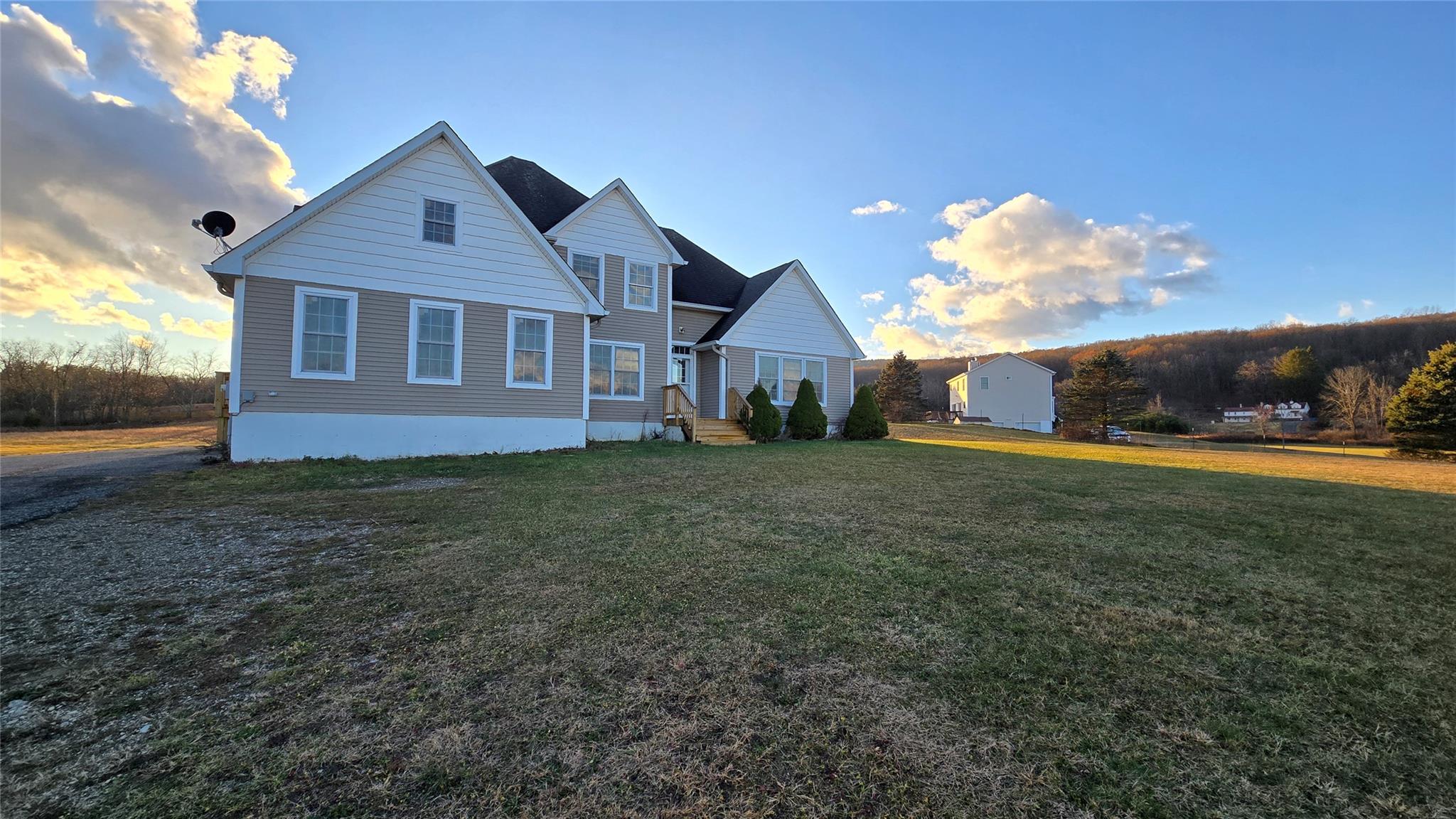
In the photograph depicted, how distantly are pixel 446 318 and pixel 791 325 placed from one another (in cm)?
1046

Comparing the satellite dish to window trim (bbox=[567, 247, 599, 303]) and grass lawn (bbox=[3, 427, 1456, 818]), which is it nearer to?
window trim (bbox=[567, 247, 599, 303])

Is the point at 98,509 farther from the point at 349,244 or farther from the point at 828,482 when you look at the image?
the point at 828,482

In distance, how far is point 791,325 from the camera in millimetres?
18000

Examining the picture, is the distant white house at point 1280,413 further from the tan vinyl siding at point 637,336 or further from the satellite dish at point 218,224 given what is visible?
the satellite dish at point 218,224

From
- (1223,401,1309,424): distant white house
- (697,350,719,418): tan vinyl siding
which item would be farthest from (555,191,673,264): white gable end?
(1223,401,1309,424): distant white house

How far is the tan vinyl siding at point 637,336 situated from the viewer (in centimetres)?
1523

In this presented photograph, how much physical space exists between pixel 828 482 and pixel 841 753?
21.7ft

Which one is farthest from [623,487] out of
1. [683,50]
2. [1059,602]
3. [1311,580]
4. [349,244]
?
[683,50]

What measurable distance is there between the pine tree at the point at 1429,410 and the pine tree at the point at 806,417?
2216 centimetres

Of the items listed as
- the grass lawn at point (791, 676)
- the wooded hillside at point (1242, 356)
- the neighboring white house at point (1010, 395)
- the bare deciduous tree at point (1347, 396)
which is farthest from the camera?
the wooded hillside at point (1242, 356)

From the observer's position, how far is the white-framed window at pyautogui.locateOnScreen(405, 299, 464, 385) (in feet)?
37.3

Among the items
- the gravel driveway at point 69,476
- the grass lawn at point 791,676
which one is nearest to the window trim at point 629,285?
the gravel driveway at point 69,476

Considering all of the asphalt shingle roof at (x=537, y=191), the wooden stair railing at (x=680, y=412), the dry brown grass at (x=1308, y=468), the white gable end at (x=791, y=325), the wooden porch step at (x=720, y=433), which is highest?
the asphalt shingle roof at (x=537, y=191)

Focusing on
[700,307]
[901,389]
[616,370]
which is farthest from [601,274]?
[901,389]
